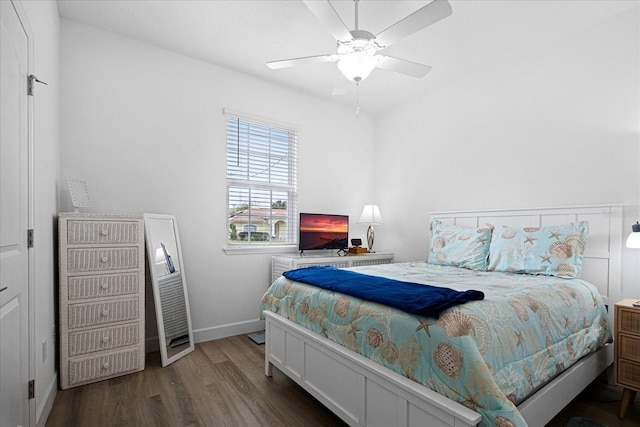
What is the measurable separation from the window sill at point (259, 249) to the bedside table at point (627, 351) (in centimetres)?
292

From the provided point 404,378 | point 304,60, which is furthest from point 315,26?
point 404,378

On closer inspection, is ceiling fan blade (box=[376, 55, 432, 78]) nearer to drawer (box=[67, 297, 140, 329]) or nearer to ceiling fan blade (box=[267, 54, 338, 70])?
ceiling fan blade (box=[267, 54, 338, 70])

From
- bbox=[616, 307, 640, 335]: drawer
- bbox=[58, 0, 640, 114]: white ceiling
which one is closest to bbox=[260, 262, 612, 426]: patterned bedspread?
bbox=[616, 307, 640, 335]: drawer

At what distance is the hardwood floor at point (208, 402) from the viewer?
1937mm

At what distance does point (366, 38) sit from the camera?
2070 millimetres

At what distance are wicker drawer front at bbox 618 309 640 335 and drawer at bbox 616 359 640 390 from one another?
0.19 meters

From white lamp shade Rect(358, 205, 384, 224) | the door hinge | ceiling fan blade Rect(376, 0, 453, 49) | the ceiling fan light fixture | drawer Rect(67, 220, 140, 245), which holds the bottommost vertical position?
drawer Rect(67, 220, 140, 245)

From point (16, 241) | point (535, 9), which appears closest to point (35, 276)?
point (16, 241)

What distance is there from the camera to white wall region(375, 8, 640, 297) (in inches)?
101

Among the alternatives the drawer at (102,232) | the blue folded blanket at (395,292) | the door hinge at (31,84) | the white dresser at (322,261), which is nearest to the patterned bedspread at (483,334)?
the blue folded blanket at (395,292)

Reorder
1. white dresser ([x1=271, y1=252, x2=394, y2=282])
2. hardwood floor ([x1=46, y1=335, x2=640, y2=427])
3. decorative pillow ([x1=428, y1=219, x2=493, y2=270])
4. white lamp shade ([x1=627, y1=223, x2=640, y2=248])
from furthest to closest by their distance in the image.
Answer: white dresser ([x1=271, y1=252, x2=394, y2=282])
decorative pillow ([x1=428, y1=219, x2=493, y2=270])
white lamp shade ([x1=627, y1=223, x2=640, y2=248])
hardwood floor ([x1=46, y1=335, x2=640, y2=427])

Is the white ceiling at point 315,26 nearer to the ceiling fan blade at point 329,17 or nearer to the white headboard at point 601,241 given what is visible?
the ceiling fan blade at point 329,17

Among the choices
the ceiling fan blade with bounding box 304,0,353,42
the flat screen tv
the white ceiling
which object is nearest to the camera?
the ceiling fan blade with bounding box 304,0,353,42

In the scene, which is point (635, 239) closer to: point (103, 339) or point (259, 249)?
point (259, 249)
